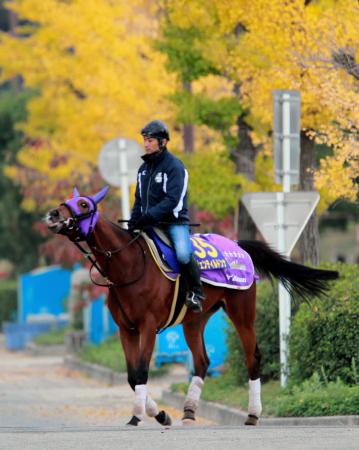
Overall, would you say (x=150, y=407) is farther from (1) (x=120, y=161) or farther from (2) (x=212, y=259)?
(1) (x=120, y=161)

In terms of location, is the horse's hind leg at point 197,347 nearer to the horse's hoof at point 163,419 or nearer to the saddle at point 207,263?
the saddle at point 207,263

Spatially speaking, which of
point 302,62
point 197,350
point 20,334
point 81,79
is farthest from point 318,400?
point 20,334

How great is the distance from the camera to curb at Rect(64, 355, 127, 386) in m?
21.8

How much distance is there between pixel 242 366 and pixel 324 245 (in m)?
54.4

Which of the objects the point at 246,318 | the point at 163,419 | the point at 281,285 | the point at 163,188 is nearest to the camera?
the point at 163,419

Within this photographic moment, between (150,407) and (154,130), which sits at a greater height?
(154,130)

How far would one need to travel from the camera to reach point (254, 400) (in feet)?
42.4

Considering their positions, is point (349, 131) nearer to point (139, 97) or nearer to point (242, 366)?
point (242, 366)

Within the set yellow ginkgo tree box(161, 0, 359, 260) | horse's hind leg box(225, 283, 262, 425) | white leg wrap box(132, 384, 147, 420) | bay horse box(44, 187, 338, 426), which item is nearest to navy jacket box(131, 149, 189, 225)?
bay horse box(44, 187, 338, 426)

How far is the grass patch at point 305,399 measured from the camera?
12.6 m

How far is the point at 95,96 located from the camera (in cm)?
2866

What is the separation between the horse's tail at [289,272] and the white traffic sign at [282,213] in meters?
0.92

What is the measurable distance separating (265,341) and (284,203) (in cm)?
198

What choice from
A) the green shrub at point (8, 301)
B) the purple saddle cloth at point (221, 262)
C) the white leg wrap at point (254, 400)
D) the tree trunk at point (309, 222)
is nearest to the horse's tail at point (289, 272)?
the purple saddle cloth at point (221, 262)
